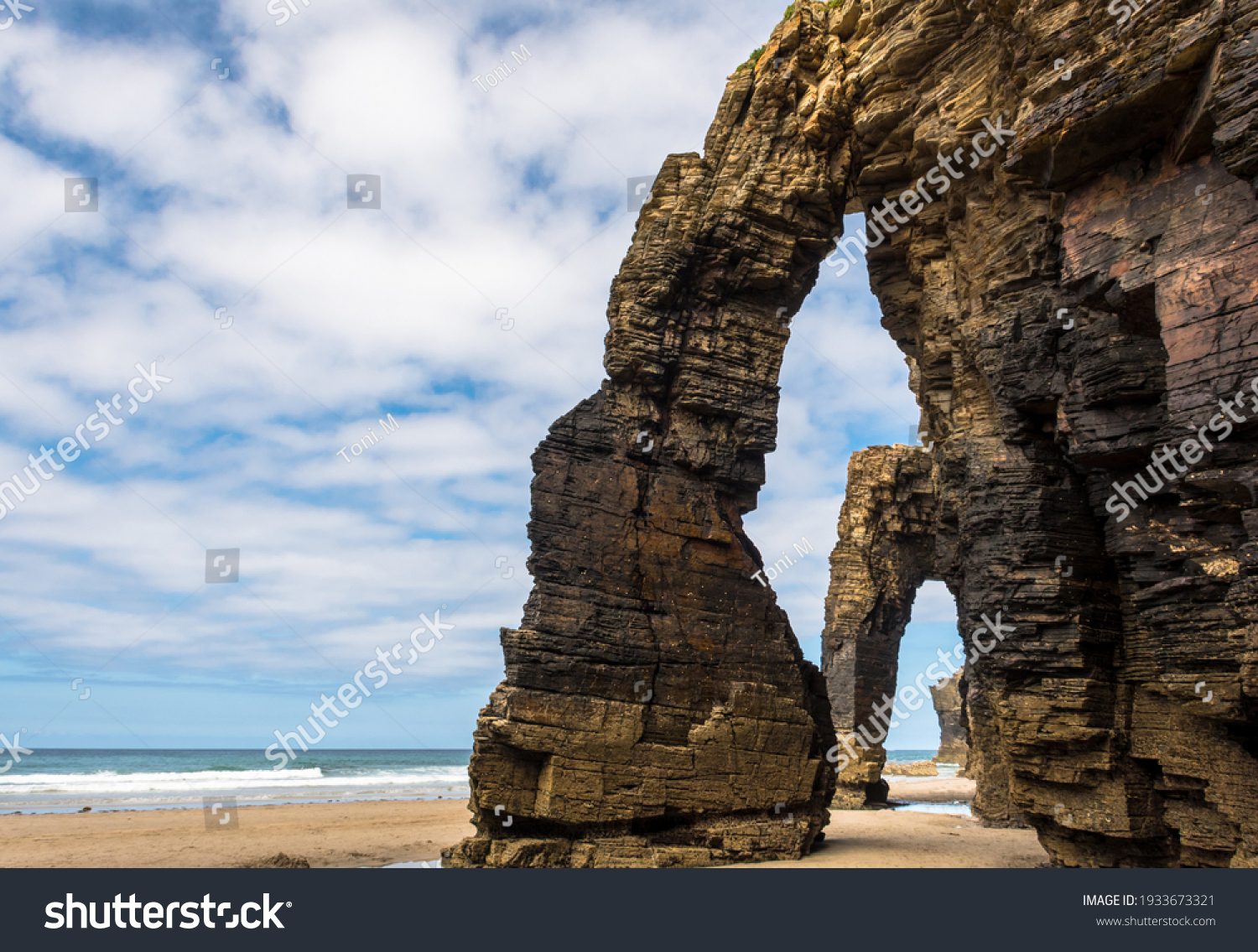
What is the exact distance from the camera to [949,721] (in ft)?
262

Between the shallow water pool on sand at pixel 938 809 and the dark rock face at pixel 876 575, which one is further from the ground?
the dark rock face at pixel 876 575

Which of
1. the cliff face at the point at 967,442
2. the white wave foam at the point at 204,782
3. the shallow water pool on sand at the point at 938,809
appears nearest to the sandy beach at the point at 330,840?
the shallow water pool on sand at the point at 938,809

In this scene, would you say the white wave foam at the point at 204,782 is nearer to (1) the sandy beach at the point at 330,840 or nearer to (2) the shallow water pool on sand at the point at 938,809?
(1) the sandy beach at the point at 330,840

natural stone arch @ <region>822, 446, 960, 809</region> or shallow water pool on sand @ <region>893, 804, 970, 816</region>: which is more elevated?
natural stone arch @ <region>822, 446, 960, 809</region>

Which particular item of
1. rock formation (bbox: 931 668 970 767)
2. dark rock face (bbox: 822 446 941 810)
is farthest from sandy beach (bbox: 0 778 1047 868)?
rock formation (bbox: 931 668 970 767)

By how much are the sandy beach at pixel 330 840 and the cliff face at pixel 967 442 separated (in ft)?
10.2

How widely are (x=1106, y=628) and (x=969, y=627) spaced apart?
8.60ft

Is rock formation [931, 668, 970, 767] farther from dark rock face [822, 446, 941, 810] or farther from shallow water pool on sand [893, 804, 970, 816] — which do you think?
dark rock face [822, 446, 941, 810]

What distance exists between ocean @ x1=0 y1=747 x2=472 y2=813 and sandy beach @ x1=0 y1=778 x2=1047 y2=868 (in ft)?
21.8

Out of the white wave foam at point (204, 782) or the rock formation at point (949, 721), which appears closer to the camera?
the white wave foam at point (204, 782)

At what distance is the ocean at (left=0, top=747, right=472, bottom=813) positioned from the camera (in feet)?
151

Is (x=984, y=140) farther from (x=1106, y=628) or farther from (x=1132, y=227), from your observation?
(x=1106, y=628)

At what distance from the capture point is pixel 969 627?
17.0 m

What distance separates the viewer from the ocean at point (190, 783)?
46.0 metres
